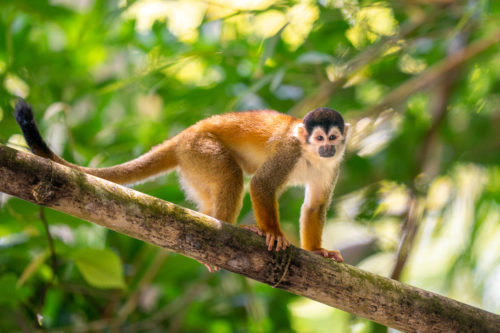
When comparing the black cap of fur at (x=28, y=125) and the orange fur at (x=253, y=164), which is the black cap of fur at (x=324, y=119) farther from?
the black cap of fur at (x=28, y=125)

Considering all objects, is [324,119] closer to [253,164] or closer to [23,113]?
[253,164]

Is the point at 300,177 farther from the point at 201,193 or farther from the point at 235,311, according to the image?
the point at 235,311

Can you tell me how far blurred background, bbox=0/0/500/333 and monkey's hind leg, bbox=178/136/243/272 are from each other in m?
0.55

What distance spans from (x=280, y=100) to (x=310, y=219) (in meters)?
1.75

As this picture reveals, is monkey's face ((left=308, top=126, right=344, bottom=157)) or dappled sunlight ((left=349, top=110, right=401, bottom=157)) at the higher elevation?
dappled sunlight ((left=349, top=110, right=401, bottom=157))

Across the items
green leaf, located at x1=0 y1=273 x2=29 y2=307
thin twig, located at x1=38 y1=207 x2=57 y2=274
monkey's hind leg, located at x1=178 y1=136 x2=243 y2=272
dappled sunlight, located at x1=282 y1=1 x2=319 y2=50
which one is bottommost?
green leaf, located at x1=0 y1=273 x2=29 y2=307

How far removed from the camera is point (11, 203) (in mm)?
3691

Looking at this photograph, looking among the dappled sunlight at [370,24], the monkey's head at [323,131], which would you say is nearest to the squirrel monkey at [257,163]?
the monkey's head at [323,131]

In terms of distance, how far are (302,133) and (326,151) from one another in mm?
196

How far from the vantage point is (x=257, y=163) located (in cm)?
370

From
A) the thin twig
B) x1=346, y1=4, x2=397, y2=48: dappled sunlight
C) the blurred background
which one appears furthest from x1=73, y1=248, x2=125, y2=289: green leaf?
x1=346, y1=4, x2=397, y2=48: dappled sunlight

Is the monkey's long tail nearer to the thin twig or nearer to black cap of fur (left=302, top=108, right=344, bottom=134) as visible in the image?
the thin twig

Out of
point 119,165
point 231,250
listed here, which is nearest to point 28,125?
point 119,165

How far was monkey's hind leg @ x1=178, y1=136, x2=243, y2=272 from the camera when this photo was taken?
11.0 feet
